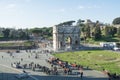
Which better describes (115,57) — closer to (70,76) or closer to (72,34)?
(70,76)

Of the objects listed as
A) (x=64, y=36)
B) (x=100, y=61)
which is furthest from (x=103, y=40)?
(x=100, y=61)

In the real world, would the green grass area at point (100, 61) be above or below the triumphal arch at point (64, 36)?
below

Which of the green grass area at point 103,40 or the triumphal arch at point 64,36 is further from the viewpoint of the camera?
the green grass area at point 103,40

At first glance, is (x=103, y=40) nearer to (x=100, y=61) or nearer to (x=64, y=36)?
(x=64, y=36)

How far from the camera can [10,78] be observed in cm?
5247

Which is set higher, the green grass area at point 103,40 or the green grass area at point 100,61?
the green grass area at point 103,40

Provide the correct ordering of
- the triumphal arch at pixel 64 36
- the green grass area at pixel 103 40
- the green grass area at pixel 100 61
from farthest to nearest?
the green grass area at pixel 103 40 < the triumphal arch at pixel 64 36 < the green grass area at pixel 100 61

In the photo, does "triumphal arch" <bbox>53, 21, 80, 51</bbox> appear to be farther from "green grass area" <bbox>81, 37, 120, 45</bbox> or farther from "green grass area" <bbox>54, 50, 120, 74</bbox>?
"green grass area" <bbox>54, 50, 120, 74</bbox>

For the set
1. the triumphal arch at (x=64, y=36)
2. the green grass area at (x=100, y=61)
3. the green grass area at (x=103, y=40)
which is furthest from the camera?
the green grass area at (x=103, y=40)

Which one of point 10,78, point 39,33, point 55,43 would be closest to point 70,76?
point 10,78

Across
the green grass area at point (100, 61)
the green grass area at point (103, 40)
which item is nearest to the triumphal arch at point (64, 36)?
the green grass area at point (103, 40)

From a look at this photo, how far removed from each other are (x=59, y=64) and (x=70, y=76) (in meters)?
12.9


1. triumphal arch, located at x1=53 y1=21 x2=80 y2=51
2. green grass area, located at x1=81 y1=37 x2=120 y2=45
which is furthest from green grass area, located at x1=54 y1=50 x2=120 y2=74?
green grass area, located at x1=81 y1=37 x2=120 y2=45

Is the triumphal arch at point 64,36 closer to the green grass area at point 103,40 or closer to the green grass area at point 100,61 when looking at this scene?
the green grass area at point 103,40
